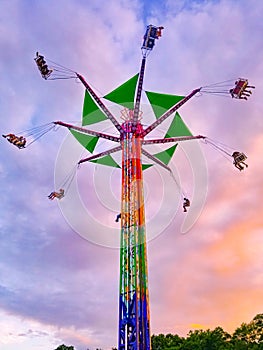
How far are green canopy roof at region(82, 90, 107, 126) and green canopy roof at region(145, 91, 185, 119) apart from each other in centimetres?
226

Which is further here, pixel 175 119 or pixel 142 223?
pixel 175 119

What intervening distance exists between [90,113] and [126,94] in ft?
6.50

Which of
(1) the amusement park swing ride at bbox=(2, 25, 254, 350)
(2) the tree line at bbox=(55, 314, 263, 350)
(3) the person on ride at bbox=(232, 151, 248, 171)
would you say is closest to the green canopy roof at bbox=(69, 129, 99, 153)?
(1) the amusement park swing ride at bbox=(2, 25, 254, 350)

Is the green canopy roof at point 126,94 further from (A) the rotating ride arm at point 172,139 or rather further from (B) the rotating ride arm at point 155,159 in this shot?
(B) the rotating ride arm at point 155,159

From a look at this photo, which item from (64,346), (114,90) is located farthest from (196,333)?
(114,90)

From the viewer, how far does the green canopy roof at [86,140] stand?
748 inches

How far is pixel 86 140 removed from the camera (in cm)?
1927

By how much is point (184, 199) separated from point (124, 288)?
23.3 feet

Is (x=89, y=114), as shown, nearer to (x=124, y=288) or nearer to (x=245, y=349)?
(x=124, y=288)

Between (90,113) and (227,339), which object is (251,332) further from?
(90,113)

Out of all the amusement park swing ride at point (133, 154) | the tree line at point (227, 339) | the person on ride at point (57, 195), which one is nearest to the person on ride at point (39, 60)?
the amusement park swing ride at point (133, 154)

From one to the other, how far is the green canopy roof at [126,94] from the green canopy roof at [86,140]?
2.20m

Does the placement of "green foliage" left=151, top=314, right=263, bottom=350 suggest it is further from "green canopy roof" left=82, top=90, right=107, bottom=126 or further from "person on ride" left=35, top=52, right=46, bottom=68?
"person on ride" left=35, top=52, right=46, bottom=68

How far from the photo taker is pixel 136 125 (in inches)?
696
